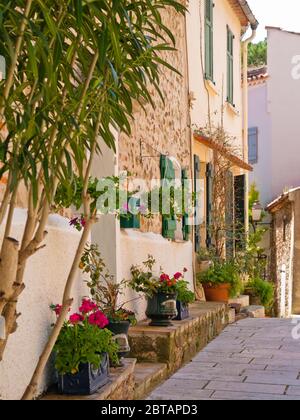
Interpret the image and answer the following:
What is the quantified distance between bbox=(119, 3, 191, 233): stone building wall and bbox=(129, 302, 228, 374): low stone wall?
1177mm

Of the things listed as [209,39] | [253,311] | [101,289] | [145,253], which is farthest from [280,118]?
[101,289]

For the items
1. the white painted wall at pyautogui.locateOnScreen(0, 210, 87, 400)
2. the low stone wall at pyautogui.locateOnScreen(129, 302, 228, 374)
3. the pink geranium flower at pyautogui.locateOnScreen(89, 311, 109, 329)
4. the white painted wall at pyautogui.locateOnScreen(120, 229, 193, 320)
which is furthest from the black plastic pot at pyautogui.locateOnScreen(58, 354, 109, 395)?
the white painted wall at pyautogui.locateOnScreen(120, 229, 193, 320)

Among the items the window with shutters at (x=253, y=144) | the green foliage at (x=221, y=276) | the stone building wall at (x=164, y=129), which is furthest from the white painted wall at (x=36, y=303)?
the window with shutters at (x=253, y=144)

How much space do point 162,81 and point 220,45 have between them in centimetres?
447

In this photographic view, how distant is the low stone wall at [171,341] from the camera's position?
5773 mm

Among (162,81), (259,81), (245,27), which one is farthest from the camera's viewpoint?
(259,81)

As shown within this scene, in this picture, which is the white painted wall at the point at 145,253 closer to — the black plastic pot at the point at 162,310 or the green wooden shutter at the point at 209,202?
the black plastic pot at the point at 162,310

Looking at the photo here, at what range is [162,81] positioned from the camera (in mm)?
8133

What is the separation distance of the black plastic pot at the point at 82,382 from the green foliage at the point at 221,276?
611cm

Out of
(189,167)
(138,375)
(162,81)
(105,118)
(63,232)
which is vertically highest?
(162,81)

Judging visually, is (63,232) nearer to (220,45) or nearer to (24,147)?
(24,147)

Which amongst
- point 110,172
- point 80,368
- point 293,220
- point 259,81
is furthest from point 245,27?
point 80,368

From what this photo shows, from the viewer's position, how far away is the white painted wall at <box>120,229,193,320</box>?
6512mm

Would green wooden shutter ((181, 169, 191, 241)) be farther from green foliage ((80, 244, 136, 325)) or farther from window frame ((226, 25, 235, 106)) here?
window frame ((226, 25, 235, 106))
